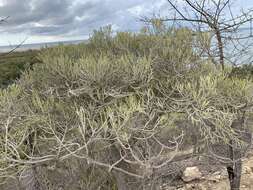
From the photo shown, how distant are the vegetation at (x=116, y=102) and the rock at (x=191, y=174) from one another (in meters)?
2.78

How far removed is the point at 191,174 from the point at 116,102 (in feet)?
13.0

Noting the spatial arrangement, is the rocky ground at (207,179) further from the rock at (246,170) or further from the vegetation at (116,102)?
the vegetation at (116,102)

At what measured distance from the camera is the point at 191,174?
7.10m

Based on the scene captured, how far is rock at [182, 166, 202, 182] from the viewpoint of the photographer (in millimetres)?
7011

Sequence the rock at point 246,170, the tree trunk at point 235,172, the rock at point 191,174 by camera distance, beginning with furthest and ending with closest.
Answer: the rock at point 246,170, the rock at point 191,174, the tree trunk at point 235,172

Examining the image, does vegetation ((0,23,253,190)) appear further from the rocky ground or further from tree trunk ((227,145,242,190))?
the rocky ground

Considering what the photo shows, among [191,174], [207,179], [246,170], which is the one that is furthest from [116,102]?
[246,170]

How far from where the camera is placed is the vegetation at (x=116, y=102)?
346 cm

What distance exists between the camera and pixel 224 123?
3.86 m

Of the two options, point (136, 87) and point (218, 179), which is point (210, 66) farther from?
point (218, 179)

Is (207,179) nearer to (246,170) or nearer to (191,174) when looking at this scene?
(191,174)

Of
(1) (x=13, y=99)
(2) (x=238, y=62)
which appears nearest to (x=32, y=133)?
(1) (x=13, y=99)

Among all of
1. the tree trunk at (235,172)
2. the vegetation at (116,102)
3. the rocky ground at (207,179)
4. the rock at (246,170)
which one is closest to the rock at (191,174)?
the rocky ground at (207,179)

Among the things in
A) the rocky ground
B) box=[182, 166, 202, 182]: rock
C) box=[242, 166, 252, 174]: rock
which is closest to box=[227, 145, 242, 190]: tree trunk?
the rocky ground
